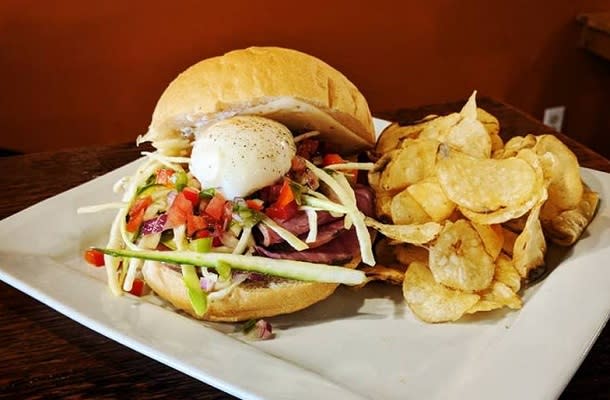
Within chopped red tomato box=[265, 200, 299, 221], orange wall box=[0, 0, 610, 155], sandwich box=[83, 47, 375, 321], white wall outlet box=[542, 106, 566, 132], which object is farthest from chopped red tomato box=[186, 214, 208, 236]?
white wall outlet box=[542, 106, 566, 132]

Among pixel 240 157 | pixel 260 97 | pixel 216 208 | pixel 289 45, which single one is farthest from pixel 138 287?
pixel 289 45

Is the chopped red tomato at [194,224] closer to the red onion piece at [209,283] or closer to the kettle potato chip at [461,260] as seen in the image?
the red onion piece at [209,283]

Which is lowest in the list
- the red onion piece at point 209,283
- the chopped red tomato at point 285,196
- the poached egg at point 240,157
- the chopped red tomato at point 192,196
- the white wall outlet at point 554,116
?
the white wall outlet at point 554,116

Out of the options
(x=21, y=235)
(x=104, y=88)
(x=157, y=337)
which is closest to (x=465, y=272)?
(x=157, y=337)

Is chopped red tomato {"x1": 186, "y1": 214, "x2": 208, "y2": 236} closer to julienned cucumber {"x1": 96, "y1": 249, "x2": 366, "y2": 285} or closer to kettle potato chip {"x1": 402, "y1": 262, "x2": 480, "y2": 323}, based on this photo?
julienned cucumber {"x1": 96, "y1": 249, "x2": 366, "y2": 285}

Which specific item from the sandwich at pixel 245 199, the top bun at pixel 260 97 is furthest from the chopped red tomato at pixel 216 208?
the top bun at pixel 260 97

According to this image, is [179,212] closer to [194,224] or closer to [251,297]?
[194,224]
